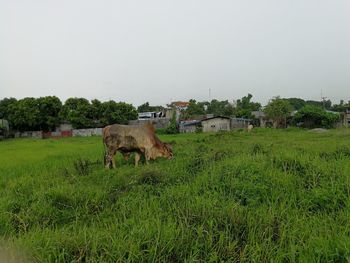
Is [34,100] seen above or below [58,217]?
above

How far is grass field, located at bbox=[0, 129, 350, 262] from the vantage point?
3.79m

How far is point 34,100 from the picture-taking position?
48.9 meters

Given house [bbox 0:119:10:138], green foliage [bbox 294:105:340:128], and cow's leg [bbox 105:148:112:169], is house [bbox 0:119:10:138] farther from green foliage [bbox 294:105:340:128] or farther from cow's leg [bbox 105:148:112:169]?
green foliage [bbox 294:105:340:128]

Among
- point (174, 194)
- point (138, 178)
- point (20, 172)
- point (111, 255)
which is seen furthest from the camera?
point (20, 172)

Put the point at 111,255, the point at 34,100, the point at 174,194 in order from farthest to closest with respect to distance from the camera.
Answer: the point at 34,100 < the point at 174,194 < the point at 111,255

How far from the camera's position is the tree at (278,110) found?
2078 inches

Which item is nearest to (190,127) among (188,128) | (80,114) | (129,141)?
(188,128)

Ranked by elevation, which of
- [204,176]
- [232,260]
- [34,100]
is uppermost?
[34,100]

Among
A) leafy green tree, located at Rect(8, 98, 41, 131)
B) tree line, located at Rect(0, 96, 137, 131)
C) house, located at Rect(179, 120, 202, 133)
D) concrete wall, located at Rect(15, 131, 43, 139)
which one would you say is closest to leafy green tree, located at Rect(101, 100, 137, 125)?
tree line, located at Rect(0, 96, 137, 131)

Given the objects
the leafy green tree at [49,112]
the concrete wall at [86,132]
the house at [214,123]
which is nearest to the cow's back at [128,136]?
the concrete wall at [86,132]

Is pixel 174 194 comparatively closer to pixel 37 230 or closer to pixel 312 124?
pixel 37 230

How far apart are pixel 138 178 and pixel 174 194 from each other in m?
1.55

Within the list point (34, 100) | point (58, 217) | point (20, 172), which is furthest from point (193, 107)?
point (58, 217)

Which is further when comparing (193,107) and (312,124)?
(193,107)
